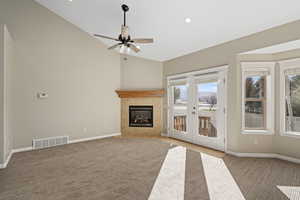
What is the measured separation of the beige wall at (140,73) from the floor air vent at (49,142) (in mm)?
2713

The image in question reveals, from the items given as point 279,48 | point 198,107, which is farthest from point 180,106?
point 279,48

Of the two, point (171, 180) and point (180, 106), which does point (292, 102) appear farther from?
point (171, 180)

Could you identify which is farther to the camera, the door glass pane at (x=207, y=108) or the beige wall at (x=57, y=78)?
the door glass pane at (x=207, y=108)

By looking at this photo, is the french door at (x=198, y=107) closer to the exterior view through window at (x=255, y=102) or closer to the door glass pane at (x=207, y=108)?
the door glass pane at (x=207, y=108)

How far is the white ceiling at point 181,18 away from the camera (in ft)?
9.68

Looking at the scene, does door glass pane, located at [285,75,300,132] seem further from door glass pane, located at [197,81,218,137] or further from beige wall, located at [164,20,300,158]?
door glass pane, located at [197,81,218,137]

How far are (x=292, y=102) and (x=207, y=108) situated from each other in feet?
6.32

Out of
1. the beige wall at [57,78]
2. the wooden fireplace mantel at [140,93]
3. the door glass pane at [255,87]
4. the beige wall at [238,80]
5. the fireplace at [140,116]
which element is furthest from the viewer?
the fireplace at [140,116]

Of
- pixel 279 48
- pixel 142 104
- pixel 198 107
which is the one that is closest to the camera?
pixel 279 48

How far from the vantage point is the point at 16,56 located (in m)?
4.14

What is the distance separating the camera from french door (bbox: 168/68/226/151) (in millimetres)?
4426

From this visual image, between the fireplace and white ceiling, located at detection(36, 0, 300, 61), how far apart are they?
2232 mm

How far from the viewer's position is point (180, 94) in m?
5.74

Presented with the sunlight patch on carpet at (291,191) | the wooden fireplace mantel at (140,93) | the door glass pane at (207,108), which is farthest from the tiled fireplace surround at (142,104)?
the sunlight patch on carpet at (291,191)
